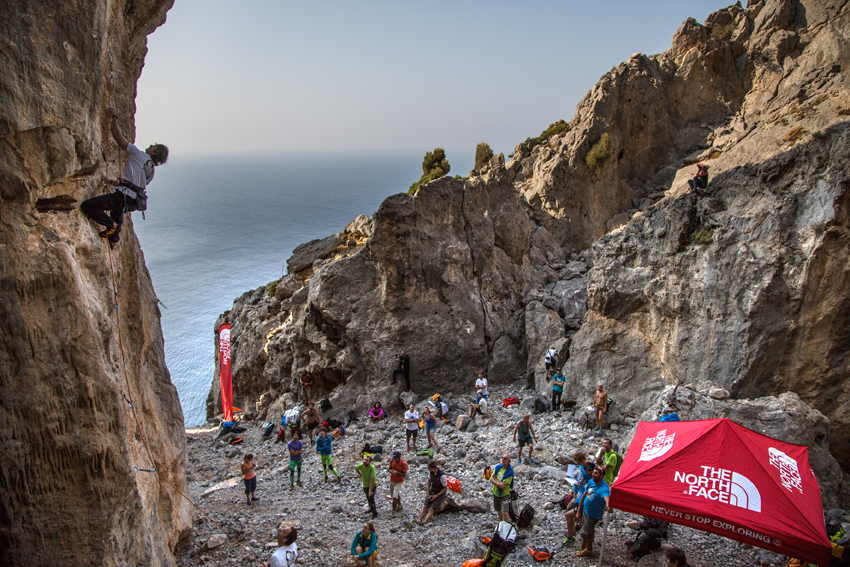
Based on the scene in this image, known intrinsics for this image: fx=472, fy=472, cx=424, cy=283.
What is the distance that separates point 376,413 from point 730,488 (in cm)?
1491

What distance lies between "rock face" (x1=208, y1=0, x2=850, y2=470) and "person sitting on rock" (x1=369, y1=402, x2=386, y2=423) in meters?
0.98

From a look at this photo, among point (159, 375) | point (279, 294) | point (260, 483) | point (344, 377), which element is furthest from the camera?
point (279, 294)

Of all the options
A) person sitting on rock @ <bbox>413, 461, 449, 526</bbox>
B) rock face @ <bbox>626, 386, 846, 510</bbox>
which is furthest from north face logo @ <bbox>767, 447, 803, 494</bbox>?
person sitting on rock @ <bbox>413, 461, 449, 526</bbox>

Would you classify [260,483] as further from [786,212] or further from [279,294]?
[786,212]

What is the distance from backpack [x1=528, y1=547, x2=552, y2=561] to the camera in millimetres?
8984

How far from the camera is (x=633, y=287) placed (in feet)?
61.4

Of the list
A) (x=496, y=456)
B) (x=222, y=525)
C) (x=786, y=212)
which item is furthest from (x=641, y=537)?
(x=786, y=212)

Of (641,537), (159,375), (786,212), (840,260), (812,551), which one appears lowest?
(641,537)

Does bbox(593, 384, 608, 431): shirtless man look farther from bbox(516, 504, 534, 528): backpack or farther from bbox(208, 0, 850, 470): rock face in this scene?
bbox(516, 504, 534, 528): backpack

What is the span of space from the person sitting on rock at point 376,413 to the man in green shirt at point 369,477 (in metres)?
8.54

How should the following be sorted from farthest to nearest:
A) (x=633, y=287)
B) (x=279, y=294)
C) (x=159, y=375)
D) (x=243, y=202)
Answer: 1. (x=243, y=202)
2. (x=279, y=294)
3. (x=633, y=287)
4. (x=159, y=375)

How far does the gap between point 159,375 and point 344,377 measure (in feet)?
38.9

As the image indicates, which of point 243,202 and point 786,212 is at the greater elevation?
point 243,202

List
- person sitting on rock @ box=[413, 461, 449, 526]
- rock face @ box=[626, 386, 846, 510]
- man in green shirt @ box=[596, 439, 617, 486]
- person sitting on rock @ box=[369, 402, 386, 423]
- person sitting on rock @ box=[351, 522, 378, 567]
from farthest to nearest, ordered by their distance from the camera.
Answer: person sitting on rock @ box=[369, 402, 386, 423], rock face @ box=[626, 386, 846, 510], person sitting on rock @ box=[413, 461, 449, 526], man in green shirt @ box=[596, 439, 617, 486], person sitting on rock @ box=[351, 522, 378, 567]
